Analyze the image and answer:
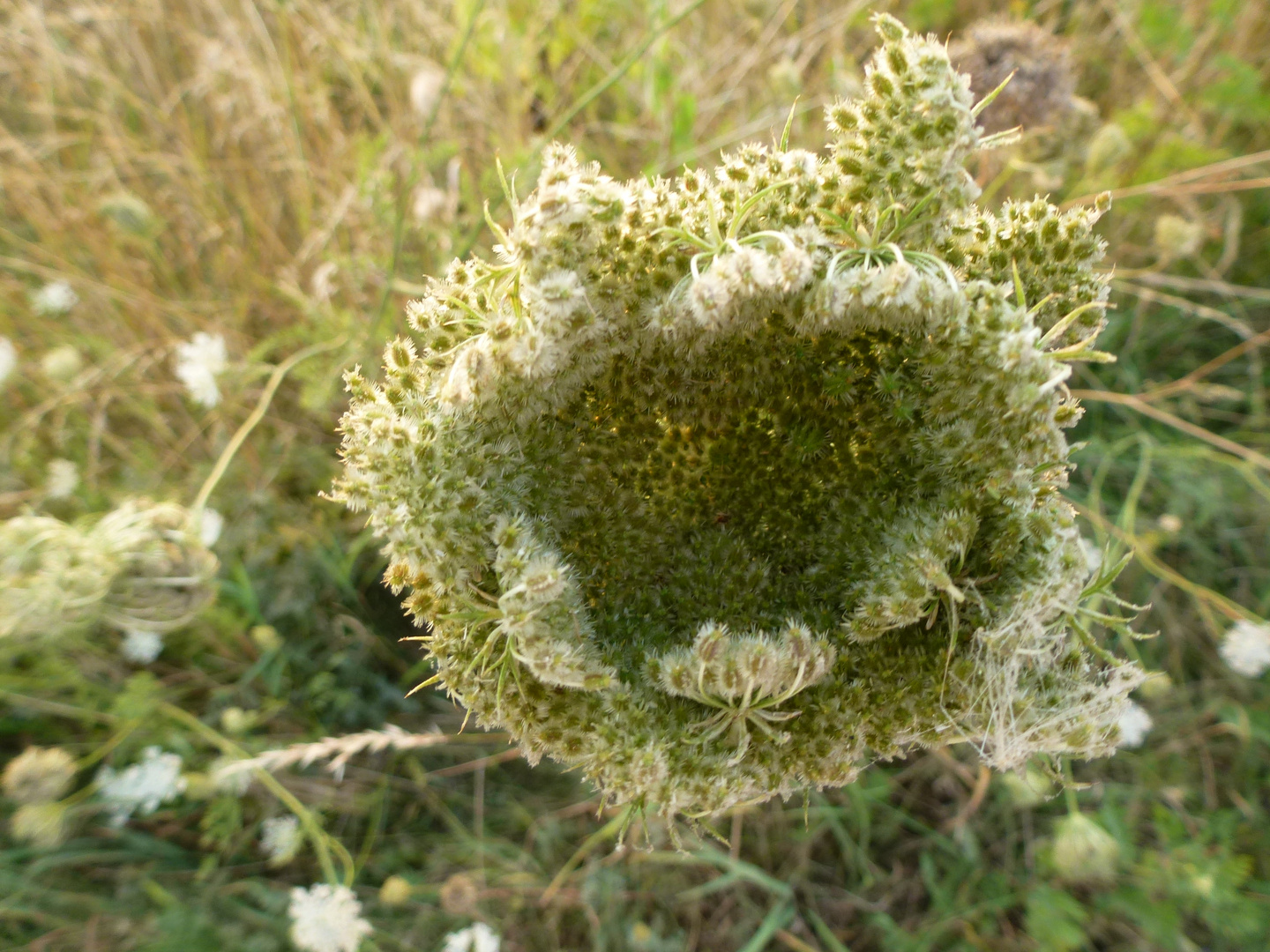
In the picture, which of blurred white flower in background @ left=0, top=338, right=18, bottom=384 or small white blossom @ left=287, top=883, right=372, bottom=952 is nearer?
small white blossom @ left=287, top=883, right=372, bottom=952

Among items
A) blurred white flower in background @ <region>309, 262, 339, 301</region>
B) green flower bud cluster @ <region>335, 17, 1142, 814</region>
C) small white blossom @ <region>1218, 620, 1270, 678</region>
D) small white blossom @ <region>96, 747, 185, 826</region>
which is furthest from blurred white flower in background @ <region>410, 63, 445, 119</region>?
small white blossom @ <region>1218, 620, 1270, 678</region>

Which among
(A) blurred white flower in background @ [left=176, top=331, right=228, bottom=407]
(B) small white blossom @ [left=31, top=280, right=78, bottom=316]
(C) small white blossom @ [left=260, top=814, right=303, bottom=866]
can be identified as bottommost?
(C) small white blossom @ [left=260, top=814, right=303, bottom=866]

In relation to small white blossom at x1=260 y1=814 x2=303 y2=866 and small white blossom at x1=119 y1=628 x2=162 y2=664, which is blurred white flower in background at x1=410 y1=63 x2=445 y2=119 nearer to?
small white blossom at x1=119 y1=628 x2=162 y2=664

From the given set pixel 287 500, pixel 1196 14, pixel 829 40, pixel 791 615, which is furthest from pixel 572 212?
→ pixel 1196 14

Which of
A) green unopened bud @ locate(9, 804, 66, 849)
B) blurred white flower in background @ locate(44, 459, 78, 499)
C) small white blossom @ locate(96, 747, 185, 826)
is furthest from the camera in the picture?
blurred white flower in background @ locate(44, 459, 78, 499)

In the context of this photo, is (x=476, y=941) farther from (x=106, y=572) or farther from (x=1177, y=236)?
(x=1177, y=236)

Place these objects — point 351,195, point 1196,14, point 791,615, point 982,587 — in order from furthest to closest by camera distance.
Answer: point 1196,14 < point 351,195 < point 791,615 < point 982,587

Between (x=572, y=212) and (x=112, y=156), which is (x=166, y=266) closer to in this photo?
(x=112, y=156)
